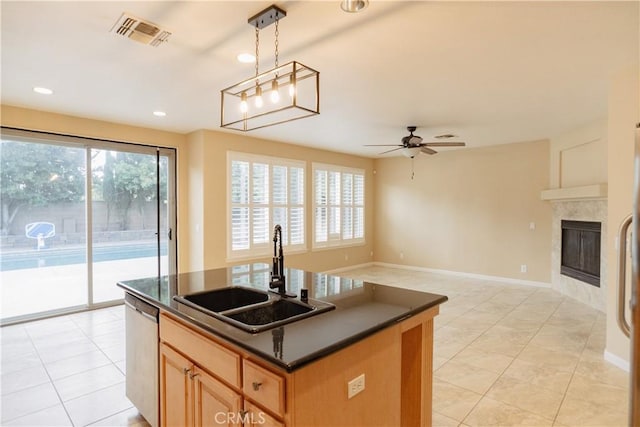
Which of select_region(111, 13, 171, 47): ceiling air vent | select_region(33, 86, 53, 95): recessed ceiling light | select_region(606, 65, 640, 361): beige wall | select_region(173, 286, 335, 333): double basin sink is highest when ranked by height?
select_region(33, 86, 53, 95): recessed ceiling light

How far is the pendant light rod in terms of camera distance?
2098mm

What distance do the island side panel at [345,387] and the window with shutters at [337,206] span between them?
17.7 ft

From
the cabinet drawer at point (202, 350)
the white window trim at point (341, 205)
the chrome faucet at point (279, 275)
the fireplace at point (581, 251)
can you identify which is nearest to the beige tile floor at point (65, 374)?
the cabinet drawer at point (202, 350)

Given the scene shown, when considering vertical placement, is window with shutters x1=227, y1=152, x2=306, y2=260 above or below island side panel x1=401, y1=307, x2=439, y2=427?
above

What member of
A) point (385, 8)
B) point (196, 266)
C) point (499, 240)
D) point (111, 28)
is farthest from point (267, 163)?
point (499, 240)

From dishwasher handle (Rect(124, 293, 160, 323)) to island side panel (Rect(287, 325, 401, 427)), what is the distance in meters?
1.17

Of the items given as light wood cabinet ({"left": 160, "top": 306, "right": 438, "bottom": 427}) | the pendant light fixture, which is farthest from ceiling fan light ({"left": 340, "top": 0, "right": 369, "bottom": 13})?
light wood cabinet ({"left": 160, "top": 306, "right": 438, "bottom": 427})

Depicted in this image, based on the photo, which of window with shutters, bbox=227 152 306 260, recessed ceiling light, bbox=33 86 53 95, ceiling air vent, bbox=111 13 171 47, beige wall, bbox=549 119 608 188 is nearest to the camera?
ceiling air vent, bbox=111 13 171 47

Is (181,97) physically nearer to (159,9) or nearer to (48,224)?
(159,9)

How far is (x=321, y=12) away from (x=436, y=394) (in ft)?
9.42

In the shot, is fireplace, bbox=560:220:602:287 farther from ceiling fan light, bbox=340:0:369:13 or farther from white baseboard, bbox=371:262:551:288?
ceiling fan light, bbox=340:0:369:13

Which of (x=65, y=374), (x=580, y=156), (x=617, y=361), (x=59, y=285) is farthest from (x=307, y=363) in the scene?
(x=580, y=156)

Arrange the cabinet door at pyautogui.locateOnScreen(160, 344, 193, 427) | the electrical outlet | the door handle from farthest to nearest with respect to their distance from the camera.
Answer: the cabinet door at pyautogui.locateOnScreen(160, 344, 193, 427) < the electrical outlet < the door handle

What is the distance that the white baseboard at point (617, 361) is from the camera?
119 inches
